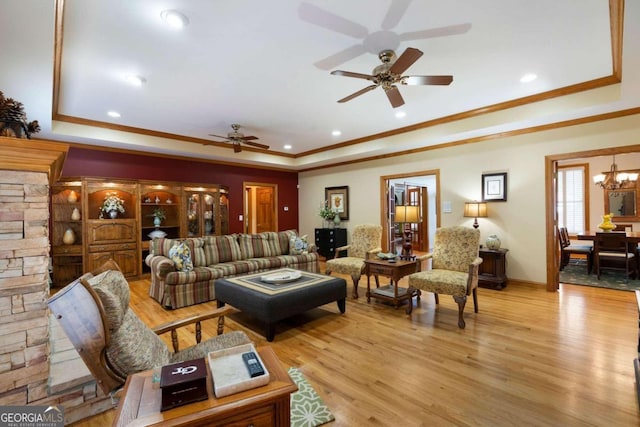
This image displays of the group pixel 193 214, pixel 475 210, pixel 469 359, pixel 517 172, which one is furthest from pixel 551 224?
pixel 193 214

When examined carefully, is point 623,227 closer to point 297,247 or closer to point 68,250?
point 297,247

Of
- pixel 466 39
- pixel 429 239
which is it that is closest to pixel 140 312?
pixel 466 39

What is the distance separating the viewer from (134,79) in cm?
321

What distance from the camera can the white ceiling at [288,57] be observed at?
2174mm

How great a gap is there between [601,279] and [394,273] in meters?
4.11

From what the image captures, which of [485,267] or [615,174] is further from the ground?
[615,174]

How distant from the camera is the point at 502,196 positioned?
4.86 meters

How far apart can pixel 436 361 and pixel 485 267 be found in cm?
284

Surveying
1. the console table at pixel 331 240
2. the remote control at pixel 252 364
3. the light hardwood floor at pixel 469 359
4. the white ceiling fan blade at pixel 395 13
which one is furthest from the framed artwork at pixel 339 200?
the remote control at pixel 252 364

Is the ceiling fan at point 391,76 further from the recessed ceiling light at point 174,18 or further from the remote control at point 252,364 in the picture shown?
the remote control at point 252,364

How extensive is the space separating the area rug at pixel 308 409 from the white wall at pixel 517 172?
4.22m

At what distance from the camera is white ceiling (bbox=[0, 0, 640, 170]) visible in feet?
7.13

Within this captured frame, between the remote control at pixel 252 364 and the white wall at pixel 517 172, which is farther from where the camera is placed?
the white wall at pixel 517 172

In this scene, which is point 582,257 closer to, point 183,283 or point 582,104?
point 582,104
